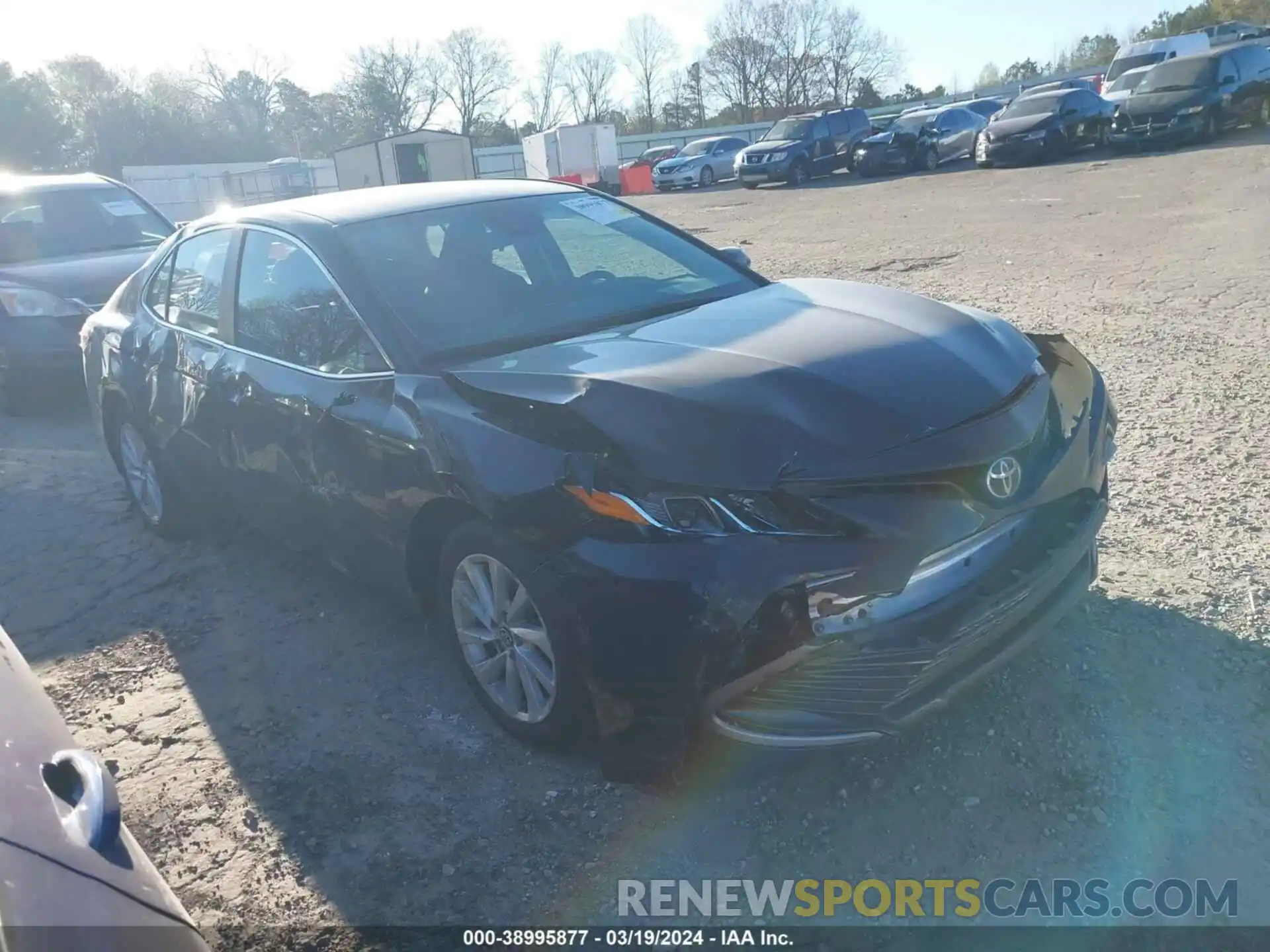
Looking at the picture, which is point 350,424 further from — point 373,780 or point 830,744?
point 830,744

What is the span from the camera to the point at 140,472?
5.54 m

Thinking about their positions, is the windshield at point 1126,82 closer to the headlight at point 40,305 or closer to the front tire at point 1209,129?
the front tire at point 1209,129

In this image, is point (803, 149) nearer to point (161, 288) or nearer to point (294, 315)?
point (161, 288)

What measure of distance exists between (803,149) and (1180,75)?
8.80m

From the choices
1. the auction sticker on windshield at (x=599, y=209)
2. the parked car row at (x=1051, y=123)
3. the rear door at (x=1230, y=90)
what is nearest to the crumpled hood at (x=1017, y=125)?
the parked car row at (x=1051, y=123)

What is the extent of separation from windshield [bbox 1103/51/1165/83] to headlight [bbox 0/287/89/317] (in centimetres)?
2909

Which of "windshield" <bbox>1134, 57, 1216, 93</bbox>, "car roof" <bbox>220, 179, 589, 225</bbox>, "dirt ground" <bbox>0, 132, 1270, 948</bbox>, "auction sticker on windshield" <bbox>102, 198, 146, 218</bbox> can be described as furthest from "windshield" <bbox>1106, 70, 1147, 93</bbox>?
"car roof" <bbox>220, 179, 589, 225</bbox>

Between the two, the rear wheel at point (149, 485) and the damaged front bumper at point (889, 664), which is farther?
the rear wheel at point (149, 485)

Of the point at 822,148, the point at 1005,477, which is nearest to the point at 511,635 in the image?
the point at 1005,477

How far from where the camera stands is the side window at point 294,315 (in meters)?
3.68

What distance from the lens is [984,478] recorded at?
2779 millimetres

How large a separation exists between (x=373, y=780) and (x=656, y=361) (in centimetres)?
160

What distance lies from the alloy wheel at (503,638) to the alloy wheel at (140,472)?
2705mm

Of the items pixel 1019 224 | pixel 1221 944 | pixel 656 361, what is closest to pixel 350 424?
pixel 656 361
